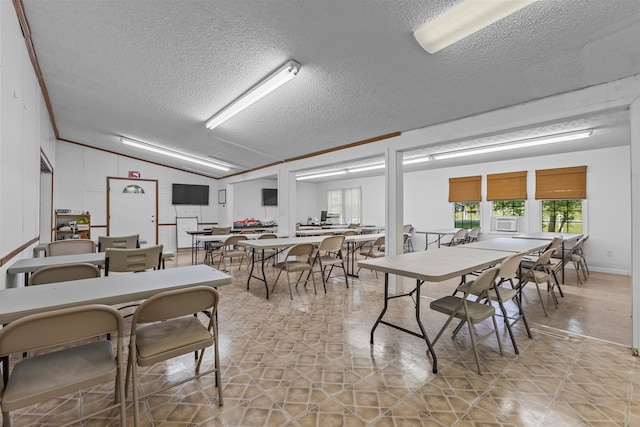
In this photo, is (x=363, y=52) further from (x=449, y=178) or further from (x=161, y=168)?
(x=161, y=168)

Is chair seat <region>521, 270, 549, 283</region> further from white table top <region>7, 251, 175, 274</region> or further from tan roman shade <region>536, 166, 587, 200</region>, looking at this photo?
white table top <region>7, 251, 175, 274</region>

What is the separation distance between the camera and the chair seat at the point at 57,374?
1226 millimetres

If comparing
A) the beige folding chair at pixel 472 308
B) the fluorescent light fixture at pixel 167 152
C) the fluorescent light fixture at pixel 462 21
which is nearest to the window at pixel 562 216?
the beige folding chair at pixel 472 308

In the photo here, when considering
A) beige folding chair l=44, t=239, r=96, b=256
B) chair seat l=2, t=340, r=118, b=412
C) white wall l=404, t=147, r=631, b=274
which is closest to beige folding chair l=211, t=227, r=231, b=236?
beige folding chair l=44, t=239, r=96, b=256

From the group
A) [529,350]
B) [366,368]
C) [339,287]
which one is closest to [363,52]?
[366,368]

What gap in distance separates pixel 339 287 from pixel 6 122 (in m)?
4.23

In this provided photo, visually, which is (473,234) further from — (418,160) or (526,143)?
(526,143)

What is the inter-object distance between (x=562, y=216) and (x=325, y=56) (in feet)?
21.7

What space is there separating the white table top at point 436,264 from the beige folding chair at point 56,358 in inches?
73.4

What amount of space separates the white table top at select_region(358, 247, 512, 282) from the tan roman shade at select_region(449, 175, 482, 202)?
4.75m

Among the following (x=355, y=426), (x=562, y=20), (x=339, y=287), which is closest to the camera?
(x=355, y=426)

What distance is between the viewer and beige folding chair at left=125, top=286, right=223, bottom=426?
1.51 meters

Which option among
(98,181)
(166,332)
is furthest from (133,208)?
(166,332)

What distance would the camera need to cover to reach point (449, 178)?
7.96m
